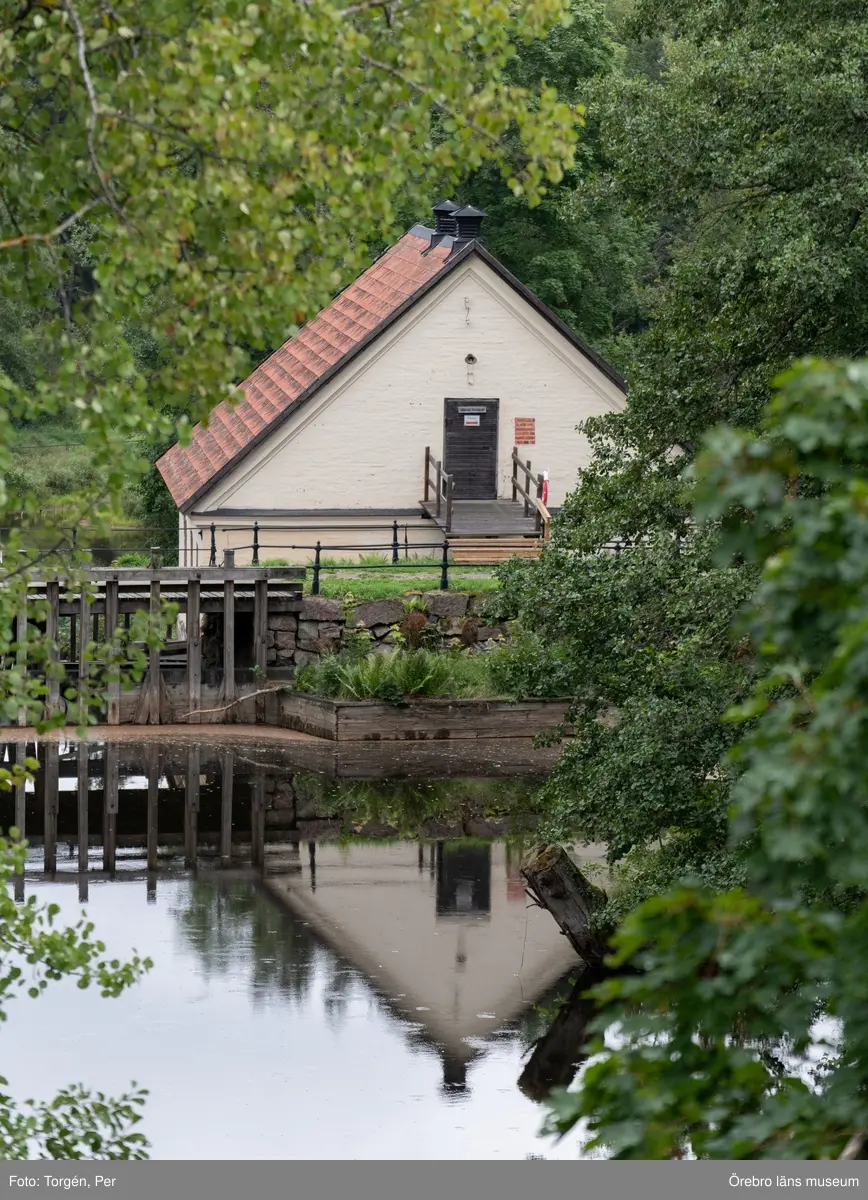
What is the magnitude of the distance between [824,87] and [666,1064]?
9523mm

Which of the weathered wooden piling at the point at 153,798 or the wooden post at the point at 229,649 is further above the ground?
the wooden post at the point at 229,649

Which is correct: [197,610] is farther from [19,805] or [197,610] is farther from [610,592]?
[610,592]

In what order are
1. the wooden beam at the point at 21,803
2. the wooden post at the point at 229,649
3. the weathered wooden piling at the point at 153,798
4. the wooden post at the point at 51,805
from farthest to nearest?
the wooden post at the point at 229,649 → the wooden beam at the point at 21,803 → the weathered wooden piling at the point at 153,798 → the wooden post at the point at 51,805

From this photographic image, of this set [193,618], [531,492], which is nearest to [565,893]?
[193,618]

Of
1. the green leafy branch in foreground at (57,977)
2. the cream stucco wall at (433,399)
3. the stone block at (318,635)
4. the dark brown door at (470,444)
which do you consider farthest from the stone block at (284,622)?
the green leafy branch in foreground at (57,977)

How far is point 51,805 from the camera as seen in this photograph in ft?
80.5


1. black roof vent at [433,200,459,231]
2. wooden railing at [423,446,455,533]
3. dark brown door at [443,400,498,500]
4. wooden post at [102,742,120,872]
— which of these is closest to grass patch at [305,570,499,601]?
wooden railing at [423,446,455,533]

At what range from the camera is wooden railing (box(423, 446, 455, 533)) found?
32.2 metres

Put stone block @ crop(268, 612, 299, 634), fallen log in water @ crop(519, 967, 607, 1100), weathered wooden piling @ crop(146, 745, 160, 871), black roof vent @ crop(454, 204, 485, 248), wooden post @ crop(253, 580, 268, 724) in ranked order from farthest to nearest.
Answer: black roof vent @ crop(454, 204, 485, 248), stone block @ crop(268, 612, 299, 634), wooden post @ crop(253, 580, 268, 724), weathered wooden piling @ crop(146, 745, 160, 871), fallen log in water @ crop(519, 967, 607, 1100)

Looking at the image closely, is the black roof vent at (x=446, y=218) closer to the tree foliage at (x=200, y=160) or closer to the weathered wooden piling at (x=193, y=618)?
the weathered wooden piling at (x=193, y=618)

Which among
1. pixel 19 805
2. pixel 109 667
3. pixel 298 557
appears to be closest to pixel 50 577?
pixel 109 667

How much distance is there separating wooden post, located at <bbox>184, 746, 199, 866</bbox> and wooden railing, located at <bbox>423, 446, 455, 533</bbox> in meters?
7.29

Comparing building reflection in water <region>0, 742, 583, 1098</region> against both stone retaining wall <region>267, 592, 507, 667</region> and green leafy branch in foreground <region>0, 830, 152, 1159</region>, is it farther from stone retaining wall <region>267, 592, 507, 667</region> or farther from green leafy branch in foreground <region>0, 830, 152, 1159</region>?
green leafy branch in foreground <region>0, 830, 152, 1159</region>

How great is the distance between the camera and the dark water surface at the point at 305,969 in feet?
44.3
